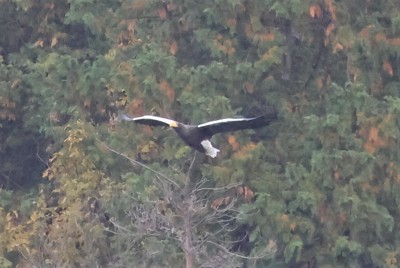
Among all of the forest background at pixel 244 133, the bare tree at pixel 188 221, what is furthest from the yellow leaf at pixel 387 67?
the bare tree at pixel 188 221

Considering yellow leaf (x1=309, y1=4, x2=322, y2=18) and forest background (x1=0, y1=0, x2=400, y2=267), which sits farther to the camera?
forest background (x1=0, y1=0, x2=400, y2=267)

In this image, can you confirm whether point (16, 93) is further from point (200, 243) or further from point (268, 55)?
point (200, 243)

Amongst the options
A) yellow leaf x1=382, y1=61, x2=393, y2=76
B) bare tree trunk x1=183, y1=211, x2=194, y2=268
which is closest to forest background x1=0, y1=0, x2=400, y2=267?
yellow leaf x1=382, y1=61, x2=393, y2=76

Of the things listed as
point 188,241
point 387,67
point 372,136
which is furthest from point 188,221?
point 387,67

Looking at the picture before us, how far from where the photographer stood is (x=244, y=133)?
57.8 feet

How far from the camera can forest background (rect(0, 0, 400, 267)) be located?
17.1 meters

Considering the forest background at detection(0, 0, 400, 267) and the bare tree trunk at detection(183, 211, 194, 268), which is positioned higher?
the bare tree trunk at detection(183, 211, 194, 268)

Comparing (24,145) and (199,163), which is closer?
(199,163)

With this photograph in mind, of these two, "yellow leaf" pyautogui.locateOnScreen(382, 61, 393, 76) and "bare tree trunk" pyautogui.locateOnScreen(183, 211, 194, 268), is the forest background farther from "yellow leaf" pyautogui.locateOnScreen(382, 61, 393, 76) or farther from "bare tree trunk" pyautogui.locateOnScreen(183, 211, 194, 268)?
"bare tree trunk" pyautogui.locateOnScreen(183, 211, 194, 268)

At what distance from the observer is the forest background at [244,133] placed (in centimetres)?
1714

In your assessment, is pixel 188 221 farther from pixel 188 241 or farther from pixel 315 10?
pixel 315 10

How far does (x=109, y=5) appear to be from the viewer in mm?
18828

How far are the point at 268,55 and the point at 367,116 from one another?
48.1 inches

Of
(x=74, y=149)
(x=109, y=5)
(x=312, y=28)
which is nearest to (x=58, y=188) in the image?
(x=74, y=149)
